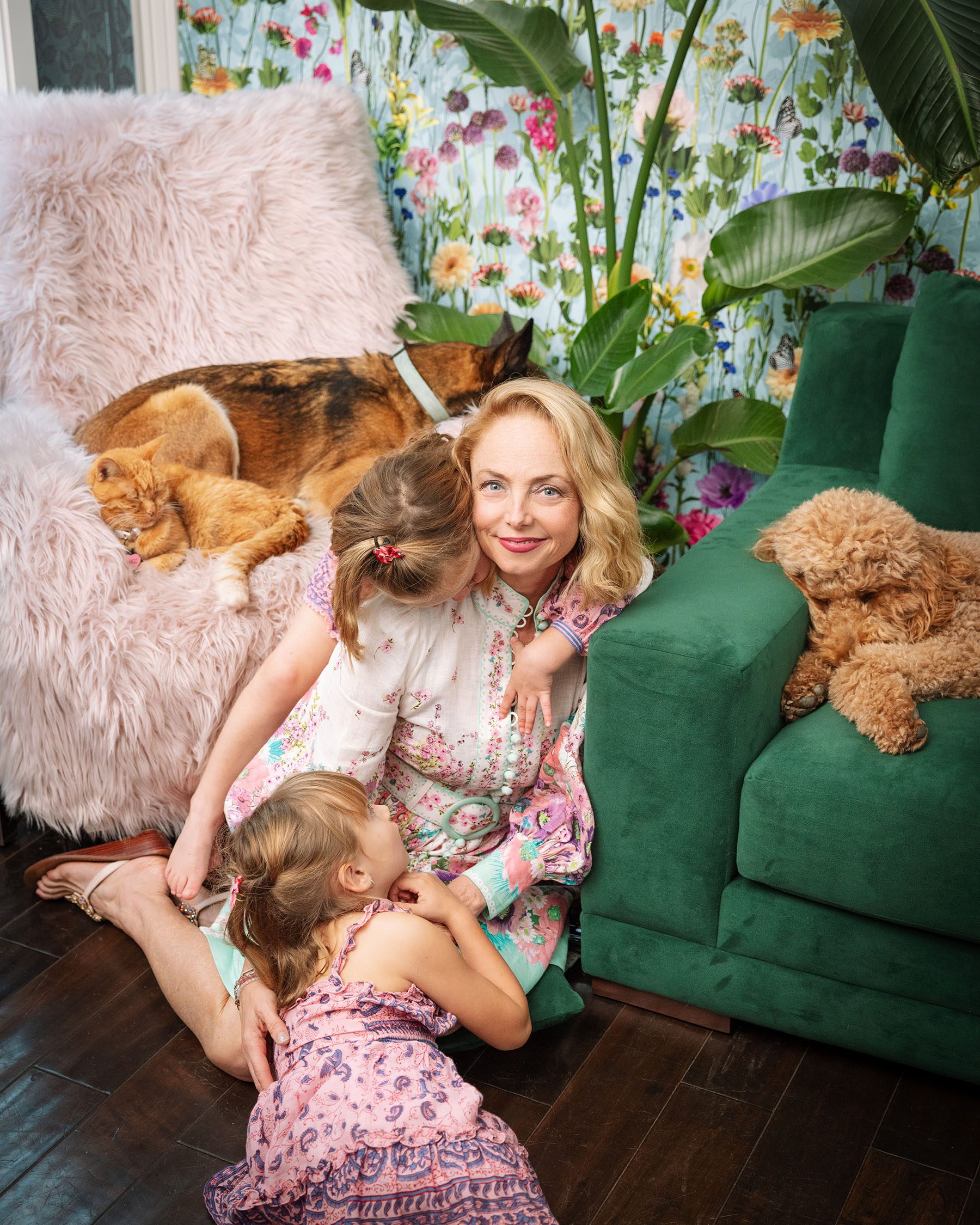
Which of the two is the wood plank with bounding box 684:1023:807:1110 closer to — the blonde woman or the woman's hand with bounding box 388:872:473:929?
the blonde woman

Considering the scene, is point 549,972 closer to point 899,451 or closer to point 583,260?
point 899,451

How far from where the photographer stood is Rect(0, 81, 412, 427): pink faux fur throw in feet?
7.91

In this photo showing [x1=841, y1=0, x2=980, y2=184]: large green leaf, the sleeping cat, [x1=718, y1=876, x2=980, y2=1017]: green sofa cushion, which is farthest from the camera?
the sleeping cat

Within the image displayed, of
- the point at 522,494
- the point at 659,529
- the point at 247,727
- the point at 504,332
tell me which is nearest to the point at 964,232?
the point at 659,529

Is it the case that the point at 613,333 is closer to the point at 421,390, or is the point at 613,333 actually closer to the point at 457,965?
the point at 421,390

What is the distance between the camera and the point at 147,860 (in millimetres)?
1913

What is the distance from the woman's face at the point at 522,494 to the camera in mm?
1521

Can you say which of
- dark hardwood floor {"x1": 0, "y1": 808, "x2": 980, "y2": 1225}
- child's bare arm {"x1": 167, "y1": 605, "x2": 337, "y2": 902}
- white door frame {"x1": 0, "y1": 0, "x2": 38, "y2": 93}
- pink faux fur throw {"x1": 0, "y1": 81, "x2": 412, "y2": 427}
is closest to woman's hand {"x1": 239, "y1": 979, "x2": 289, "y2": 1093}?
dark hardwood floor {"x1": 0, "y1": 808, "x2": 980, "y2": 1225}

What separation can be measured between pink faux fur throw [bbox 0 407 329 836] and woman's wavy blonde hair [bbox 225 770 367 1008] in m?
0.59

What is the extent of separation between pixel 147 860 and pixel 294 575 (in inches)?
23.9

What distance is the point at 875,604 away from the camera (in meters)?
1.66

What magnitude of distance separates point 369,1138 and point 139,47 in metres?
3.08

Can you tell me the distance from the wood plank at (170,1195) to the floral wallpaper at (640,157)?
80.4 inches

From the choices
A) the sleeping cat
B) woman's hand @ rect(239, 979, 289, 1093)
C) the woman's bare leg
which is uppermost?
the sleeping cat
